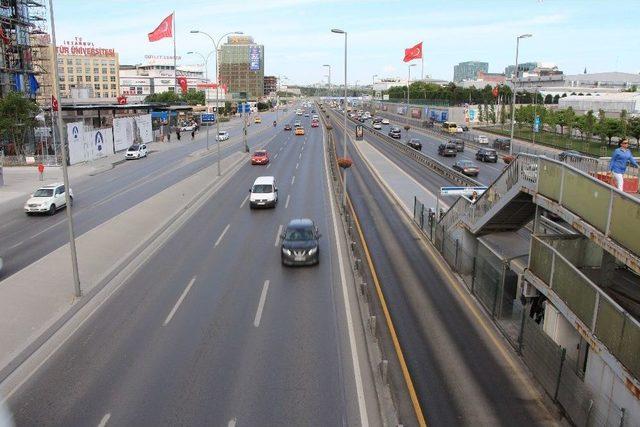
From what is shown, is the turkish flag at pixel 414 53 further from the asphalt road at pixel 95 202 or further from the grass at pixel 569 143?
the asphalt road at pixel 95 202

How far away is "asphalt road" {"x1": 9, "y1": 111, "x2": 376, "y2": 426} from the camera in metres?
11.3

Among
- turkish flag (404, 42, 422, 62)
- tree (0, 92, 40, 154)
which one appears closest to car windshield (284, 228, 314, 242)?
tree (0, 92, 40, 154)

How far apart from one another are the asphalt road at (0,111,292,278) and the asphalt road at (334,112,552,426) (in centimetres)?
1464

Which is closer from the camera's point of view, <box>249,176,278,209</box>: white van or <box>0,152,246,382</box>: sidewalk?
<box>0,152,246,382</box>: sidewalk

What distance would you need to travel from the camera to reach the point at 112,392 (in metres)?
12.0

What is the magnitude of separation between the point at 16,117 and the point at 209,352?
5078 cm

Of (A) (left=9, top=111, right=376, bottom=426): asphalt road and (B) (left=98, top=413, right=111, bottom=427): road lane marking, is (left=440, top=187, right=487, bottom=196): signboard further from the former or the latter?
(B) (left=98, top=413, right=111, bottom=427): road lane marking

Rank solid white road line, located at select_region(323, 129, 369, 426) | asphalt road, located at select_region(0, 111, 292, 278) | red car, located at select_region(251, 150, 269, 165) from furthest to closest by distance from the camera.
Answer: red car, located at select_region(251, 150, 269, 165) < asphalt road, located at select_region(0, 111, 292, 278) < solid white road line, located at select_region(323, 129, 369, 426)

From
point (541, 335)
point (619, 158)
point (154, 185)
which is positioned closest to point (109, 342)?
point (541, 335)

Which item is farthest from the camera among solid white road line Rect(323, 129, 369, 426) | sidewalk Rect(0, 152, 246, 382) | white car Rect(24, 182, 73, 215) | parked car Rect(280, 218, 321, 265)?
white car Rect(24, 182, 73, 215)

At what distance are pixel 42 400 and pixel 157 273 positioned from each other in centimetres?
887

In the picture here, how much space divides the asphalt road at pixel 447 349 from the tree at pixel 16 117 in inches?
1747

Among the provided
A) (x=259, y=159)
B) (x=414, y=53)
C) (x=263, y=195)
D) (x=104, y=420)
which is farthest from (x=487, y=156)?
(x=104, y=420)

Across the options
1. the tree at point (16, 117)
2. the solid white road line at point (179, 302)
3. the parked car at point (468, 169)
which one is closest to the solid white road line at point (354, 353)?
the solid white road line at point (179, 302)
